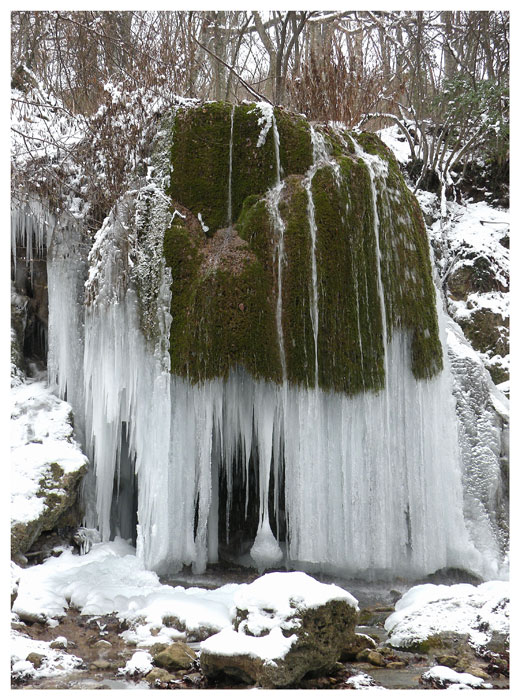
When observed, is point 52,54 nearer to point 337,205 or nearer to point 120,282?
point 120,282

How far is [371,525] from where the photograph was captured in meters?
5.34

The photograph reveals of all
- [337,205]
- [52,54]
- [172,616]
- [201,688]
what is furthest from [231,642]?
[52,54]

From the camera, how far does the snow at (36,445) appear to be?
5395 millimetres

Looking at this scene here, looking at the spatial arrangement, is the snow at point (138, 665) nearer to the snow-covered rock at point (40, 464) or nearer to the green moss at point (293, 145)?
the snow-covered rock at point (40, 464)

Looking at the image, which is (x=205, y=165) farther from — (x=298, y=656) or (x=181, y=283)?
(x=298, y=656)

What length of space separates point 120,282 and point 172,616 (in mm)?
2780

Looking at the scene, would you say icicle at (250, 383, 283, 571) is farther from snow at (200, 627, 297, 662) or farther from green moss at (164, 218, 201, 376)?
snow at (200, 627, 297, 662)

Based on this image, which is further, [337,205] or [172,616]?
[337,205]

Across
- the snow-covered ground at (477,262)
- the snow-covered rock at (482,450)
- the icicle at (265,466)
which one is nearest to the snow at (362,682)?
the icicle at (265,466)

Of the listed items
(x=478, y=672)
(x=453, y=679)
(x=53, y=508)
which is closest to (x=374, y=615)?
(x=478, y=672)

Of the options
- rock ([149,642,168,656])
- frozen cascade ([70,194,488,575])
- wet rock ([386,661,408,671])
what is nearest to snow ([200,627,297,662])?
rock ([149,642,168,656])

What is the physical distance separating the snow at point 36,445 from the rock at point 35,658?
1620 millimetres

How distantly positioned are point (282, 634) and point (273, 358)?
2400mm

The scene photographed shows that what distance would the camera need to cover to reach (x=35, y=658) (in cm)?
374
